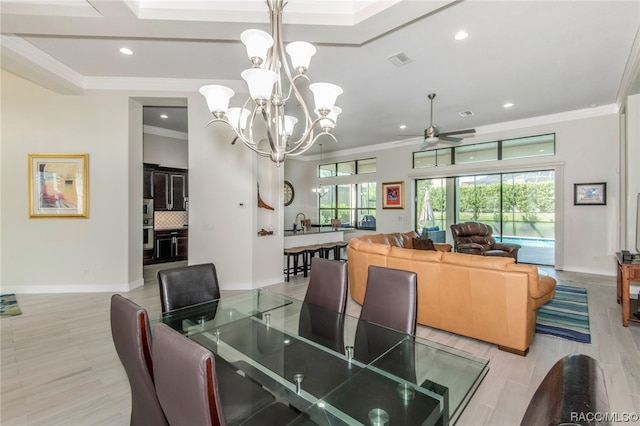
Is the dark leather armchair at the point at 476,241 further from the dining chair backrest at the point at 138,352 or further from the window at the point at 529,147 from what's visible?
the dining chair backrest at the point at 138,352

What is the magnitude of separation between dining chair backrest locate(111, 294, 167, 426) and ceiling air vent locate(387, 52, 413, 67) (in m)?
3.91

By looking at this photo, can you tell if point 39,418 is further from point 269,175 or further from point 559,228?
point 559,228

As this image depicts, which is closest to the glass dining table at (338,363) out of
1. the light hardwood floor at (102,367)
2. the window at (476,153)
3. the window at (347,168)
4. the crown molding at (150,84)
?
the light hardwood floor at (102,367)

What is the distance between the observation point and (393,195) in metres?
8.41

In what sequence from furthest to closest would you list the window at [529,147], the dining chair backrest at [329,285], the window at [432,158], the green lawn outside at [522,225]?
the window at [432,158] < the green lawn outside at [522,225] < the window at [529,147] < the dining chair backrest at [329,285]

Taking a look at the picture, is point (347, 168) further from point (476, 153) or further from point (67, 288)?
point (67, 288)

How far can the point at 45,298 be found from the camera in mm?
4254

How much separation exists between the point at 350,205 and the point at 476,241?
14.4ft

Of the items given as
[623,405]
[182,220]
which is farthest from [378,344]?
[182,220]

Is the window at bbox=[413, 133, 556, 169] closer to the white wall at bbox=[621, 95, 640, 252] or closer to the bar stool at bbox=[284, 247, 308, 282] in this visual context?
the white wall at bbox=[621, 95, 640, 252]

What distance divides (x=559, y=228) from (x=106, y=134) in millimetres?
8879

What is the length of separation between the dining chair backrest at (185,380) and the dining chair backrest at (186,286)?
1.43 meters

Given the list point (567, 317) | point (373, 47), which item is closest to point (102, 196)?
point (373, 47)

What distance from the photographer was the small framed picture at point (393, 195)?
8240mm
